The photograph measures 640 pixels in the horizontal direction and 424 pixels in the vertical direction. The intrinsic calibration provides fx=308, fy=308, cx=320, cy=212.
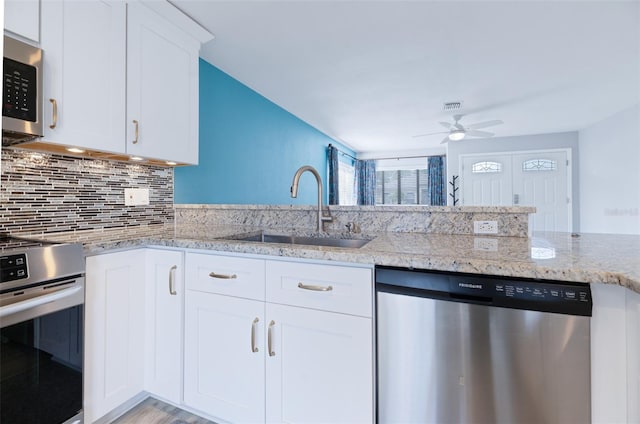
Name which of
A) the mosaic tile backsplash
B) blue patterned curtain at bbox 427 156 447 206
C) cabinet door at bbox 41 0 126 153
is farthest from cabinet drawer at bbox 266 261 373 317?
blue patterned curtain at bbox 427 156 447 206

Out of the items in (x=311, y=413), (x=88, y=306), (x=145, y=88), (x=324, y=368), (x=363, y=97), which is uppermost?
(x=363, y=97)

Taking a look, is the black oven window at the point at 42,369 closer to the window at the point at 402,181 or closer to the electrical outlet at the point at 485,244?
the electrical outlet at the point at 485,244

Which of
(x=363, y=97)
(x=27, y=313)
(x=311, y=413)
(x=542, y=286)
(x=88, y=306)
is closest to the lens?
(x=542, y=286)

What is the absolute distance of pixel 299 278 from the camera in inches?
47.1

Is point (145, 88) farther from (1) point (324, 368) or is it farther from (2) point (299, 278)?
(1) point (324, 368)

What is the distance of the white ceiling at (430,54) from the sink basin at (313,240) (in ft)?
4.63

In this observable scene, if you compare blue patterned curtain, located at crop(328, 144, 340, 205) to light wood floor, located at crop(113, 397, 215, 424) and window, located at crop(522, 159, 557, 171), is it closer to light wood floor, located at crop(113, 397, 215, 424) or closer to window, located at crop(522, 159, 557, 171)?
window, located at crop(522, 159, 557, 171)

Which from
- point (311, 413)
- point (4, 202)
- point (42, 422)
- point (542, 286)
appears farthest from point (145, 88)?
point (542, 286)

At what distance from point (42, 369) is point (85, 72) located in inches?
50.0

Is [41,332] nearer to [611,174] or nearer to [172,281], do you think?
[172,281]

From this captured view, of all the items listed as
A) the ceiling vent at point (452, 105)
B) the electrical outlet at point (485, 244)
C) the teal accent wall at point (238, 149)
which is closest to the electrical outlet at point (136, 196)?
the teal accent wall at point (238, 149)

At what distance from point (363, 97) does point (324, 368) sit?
309cm

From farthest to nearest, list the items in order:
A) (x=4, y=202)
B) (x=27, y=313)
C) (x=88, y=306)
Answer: (x=4, y=202) < (x=88, y=306) < (x=27, y=313)

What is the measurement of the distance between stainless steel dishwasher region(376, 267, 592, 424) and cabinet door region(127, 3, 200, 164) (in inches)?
58.1
